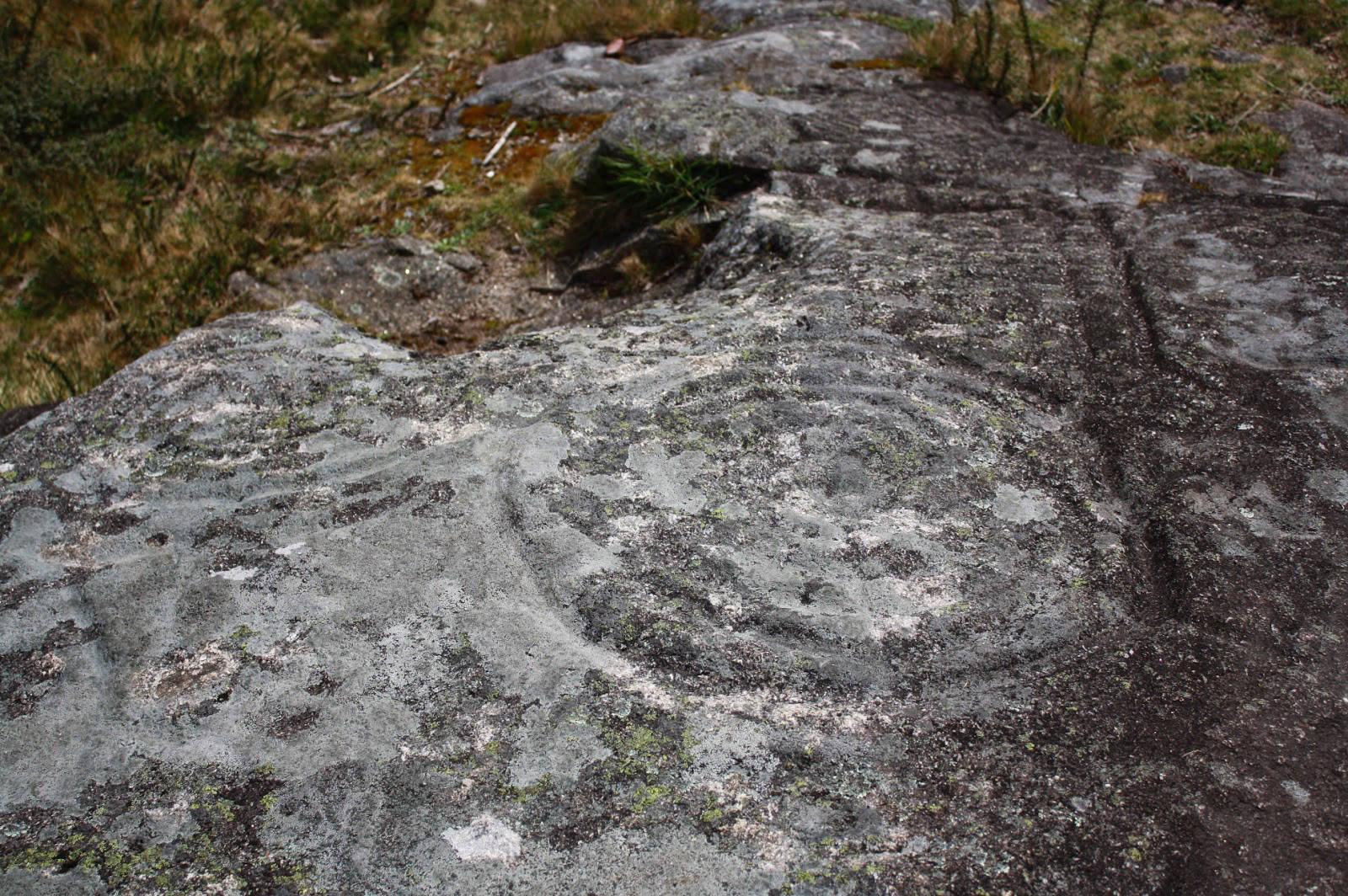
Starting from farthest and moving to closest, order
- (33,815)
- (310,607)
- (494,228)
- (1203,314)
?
(494,228), (1203,314), (310,607), (33,815)

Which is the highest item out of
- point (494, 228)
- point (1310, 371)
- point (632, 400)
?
point (1310, 371)

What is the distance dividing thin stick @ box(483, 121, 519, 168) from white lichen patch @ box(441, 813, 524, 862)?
457cm

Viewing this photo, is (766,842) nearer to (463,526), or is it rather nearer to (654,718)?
(654,718)

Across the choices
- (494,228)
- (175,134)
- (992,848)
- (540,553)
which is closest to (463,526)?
(540,553)

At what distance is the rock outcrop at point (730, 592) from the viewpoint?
1628 mm

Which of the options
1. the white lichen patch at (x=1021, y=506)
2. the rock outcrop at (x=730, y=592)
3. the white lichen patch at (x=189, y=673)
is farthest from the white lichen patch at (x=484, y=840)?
the white lichen patch at (x=1021, y=506)

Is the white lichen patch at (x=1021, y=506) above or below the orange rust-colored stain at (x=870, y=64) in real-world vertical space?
below

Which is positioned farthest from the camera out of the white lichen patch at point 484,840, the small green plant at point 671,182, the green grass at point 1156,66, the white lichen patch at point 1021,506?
the green grass at point 1156,66

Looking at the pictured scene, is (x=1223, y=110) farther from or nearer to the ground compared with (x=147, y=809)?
farther from the ground

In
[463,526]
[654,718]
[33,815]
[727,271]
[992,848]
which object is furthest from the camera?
[727,271]

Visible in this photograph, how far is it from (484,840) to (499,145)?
477 centimetres

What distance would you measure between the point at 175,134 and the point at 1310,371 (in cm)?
606

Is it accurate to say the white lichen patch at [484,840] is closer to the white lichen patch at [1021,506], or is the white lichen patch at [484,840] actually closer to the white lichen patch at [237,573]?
the white lichen patch at [237,573]

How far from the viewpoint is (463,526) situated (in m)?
2.30
